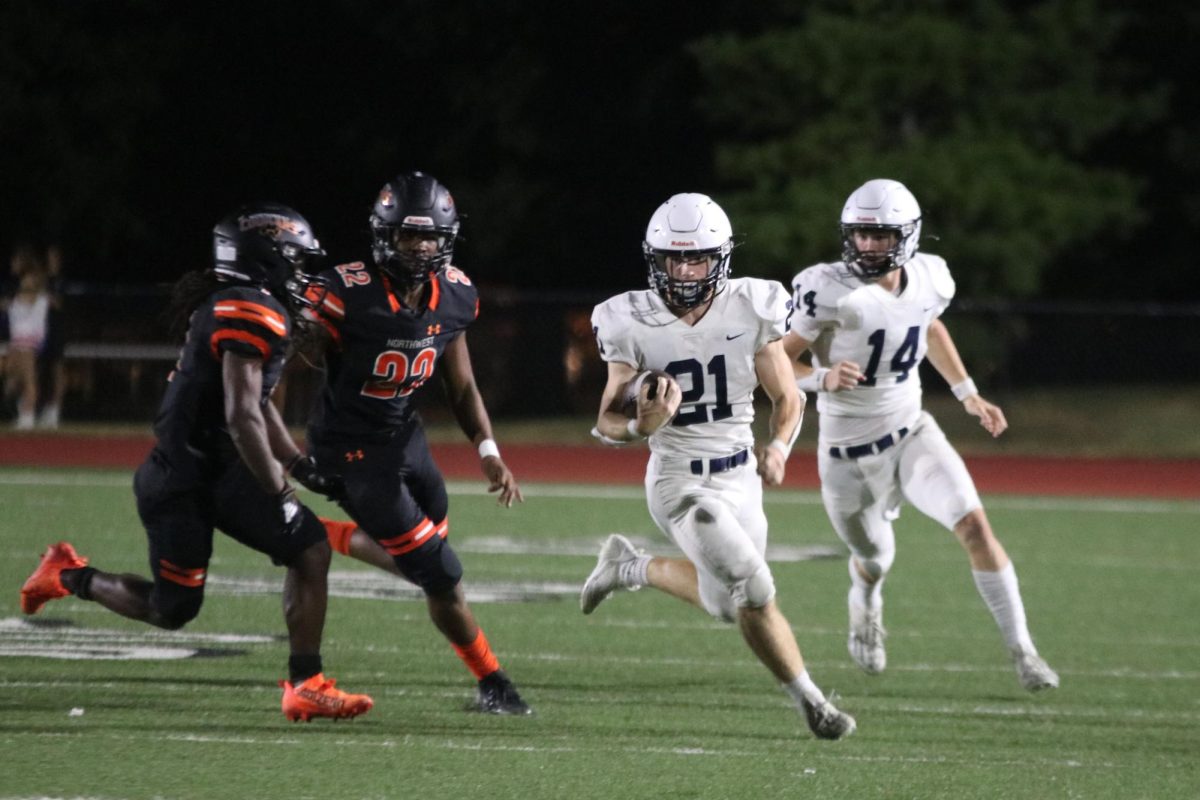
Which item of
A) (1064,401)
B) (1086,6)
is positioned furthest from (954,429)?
(1086,6)

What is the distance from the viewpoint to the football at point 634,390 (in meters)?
5.39

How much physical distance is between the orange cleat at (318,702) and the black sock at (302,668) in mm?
24

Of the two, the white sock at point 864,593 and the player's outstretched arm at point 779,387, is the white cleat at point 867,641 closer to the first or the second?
the white sock at point 864,593

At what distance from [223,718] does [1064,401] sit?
1469 centimetres

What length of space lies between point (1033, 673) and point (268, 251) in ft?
9.82

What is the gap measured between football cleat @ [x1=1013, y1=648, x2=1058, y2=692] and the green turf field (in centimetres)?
9

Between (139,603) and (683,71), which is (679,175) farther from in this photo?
(139,603)

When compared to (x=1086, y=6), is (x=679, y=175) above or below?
below

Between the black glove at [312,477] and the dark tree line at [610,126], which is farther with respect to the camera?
the dark tree line at [610,126]

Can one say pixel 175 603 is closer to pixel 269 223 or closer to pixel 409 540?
pixel 409 540

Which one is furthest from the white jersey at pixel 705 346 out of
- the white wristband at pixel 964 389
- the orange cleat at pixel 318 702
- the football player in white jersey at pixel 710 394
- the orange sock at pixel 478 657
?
the white wristband at pixel 964 389

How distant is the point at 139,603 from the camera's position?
5.79m

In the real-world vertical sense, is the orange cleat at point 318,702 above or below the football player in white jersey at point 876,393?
below

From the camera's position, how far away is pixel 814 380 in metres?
6.84
